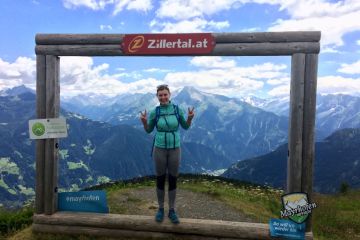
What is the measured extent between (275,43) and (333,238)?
6.45 m

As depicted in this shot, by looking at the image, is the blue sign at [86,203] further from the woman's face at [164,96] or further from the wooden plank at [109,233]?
the woman's face at [164,96]

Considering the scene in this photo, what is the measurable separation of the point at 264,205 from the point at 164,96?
28.1 feet

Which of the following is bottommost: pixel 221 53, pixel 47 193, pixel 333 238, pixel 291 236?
pixel 333 238

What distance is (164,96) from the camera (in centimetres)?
934

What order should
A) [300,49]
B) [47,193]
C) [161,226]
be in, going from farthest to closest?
[47,193] < [161,226] < [300,49]

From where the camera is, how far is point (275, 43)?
9.29 meters

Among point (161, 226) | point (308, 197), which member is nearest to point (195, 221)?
point (161, 226)

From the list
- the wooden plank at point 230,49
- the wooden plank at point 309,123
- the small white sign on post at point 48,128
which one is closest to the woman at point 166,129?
the wooden plank at point 230,49

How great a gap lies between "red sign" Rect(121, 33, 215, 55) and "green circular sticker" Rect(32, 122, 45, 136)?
2.96 metres

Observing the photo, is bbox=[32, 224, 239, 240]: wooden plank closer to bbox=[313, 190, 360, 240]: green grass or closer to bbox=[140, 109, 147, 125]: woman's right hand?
bbox=[140, 109, 147, 125]: woman's right hand

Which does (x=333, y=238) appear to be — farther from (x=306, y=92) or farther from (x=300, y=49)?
(x=300, y=49)

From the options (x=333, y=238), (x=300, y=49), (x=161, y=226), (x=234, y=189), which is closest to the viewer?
(x=300, y=49)

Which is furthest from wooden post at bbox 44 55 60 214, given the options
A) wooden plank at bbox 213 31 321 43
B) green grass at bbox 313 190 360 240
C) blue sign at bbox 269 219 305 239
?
green grass at bbox 313 190 360 240

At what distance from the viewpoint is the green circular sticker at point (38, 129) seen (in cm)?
1032
